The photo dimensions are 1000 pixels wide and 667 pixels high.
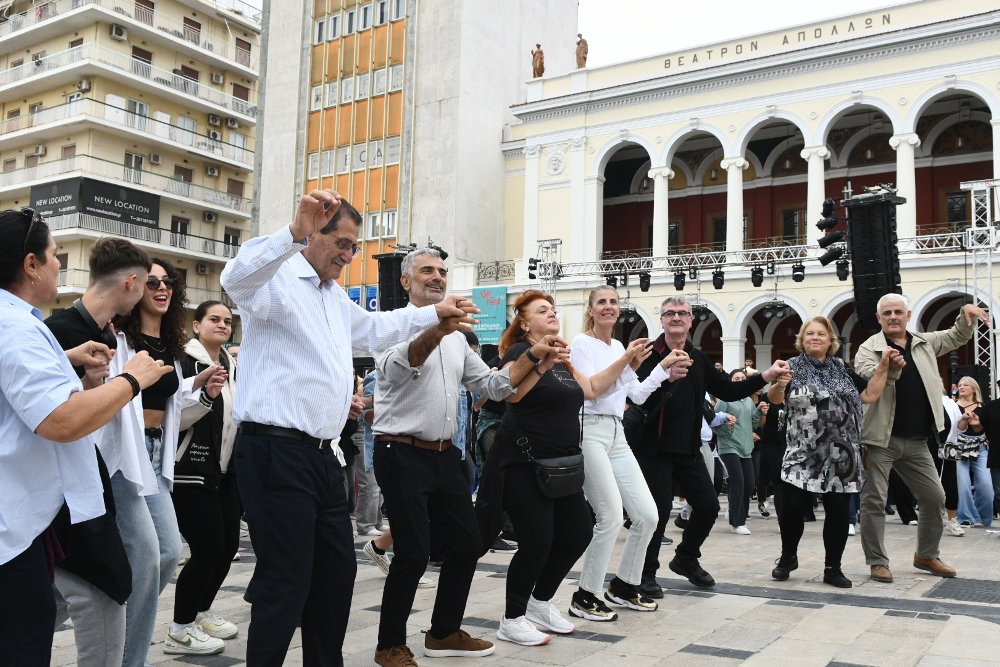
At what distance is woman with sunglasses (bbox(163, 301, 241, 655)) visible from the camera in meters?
4.96

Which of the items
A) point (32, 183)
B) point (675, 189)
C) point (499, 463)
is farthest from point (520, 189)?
point (499, 463)

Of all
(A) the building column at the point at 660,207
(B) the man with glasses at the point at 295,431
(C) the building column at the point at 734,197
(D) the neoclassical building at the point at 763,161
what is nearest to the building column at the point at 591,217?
(D) the neoclassical building at the point at 763,161

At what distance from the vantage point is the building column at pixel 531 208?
32.9 metres

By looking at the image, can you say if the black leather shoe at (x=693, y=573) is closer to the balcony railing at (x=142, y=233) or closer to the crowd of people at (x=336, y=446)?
the crowd of people at (x=336, y=446)

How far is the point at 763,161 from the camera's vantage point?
108ft

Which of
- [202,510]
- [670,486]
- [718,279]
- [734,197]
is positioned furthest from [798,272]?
[202,510]

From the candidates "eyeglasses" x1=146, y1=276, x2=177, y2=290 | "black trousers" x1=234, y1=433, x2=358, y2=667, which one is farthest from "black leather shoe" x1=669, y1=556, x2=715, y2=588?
"eyeglasses" x1=146, y1=276, x2=177, y2=290

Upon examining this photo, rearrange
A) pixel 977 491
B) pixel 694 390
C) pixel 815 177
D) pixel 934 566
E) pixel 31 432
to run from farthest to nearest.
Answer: pixel 815 177 → pixel 977 491 → pixel 934 566 → pixel 694 390 → pixel 31 432

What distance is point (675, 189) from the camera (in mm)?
35250

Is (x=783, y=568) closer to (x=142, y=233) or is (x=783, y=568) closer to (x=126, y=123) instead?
(x=142, y=233)

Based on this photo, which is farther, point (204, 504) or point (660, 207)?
point (660, 207)

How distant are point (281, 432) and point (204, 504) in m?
1.67

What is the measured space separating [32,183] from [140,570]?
1721 inches

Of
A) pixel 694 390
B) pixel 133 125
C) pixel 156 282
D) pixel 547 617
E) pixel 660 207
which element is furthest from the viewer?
pixel 133 125
